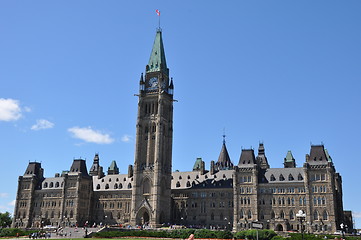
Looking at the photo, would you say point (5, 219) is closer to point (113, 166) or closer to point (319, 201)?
point (113, 166)

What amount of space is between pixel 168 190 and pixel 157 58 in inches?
1656

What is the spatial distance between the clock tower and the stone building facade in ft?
0.93

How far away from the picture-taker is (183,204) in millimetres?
127125

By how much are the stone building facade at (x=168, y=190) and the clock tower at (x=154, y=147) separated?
284mm

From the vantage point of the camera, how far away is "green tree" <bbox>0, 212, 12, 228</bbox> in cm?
14849

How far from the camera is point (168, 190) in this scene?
406 ft

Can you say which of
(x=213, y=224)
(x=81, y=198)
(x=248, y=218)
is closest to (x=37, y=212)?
(x=81, y=198)

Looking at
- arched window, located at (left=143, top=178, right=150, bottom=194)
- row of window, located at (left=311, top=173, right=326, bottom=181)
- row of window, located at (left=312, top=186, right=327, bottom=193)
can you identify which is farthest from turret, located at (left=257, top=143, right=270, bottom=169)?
arched window, located at (left=143, top=178, right=150, bottom=194)

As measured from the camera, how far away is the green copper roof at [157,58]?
133000mm

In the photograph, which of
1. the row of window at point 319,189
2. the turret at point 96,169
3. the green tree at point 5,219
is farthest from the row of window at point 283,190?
the green tree at point 5,219

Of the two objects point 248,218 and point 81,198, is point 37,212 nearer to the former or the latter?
point 81,198

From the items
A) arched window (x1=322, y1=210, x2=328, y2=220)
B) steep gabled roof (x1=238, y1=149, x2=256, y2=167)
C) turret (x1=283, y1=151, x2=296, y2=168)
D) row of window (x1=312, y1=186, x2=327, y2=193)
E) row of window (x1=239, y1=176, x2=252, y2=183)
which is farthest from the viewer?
turret (x1=283, y1=151, x2=296, y2=168)

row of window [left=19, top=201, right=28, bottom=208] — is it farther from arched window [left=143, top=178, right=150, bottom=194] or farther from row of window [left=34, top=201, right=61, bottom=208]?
arched window [left=143, top=178, right=150, bottom=194]

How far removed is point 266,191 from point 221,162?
48.6m
